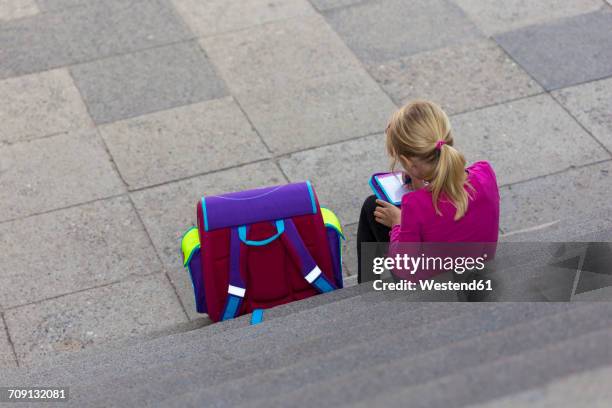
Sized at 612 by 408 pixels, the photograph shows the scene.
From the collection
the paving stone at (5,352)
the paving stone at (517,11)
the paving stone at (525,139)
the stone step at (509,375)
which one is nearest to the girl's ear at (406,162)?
the stone step at (509,375)

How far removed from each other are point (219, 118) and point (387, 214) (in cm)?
272

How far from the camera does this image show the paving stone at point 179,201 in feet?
18.7

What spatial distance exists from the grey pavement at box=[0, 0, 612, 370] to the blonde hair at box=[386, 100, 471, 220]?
1.70 meters

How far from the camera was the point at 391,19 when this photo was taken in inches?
311

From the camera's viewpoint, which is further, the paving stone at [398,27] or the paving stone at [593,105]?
the paving stone at [398,27]

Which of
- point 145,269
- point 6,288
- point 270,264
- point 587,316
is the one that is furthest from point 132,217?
point 587,316

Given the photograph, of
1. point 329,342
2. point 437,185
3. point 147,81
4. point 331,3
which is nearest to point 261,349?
point 329,342

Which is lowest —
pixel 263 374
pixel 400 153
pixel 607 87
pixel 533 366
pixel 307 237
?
pixel 607 87

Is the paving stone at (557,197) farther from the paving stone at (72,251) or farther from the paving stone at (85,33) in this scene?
the paving stone at (85,33)

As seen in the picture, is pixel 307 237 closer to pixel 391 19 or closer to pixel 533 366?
pixel 533 366

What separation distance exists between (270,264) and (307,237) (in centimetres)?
24

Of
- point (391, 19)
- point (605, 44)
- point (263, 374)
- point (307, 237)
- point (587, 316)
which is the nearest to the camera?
point (587, 316)

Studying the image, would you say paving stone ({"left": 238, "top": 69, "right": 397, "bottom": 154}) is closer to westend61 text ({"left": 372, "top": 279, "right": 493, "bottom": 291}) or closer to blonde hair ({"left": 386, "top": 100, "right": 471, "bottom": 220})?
westend61 text ({"left": 372, "top": 279, "right": 493, "bottom": 291})

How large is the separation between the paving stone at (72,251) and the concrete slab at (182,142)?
0.39m
